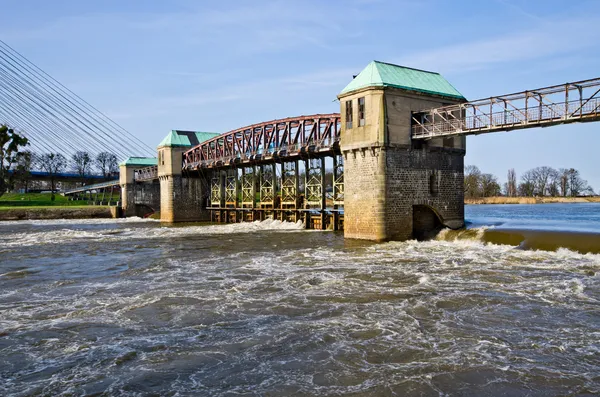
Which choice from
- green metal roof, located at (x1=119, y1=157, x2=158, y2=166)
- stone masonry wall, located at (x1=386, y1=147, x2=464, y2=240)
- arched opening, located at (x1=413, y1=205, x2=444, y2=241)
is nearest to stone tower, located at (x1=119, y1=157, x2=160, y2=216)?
green metal roof, located at (x1=119, y1=157, x2=158, y2=166)

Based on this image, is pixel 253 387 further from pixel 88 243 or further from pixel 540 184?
pixel 540 184

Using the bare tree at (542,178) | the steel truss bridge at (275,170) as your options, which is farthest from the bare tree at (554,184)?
→ the steel truss bridge at (275,170)

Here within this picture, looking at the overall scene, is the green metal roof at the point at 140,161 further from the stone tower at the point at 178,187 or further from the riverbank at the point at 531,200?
the riverbank at the point at 531,200

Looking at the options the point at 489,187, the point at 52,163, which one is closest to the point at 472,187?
the point at 489,187

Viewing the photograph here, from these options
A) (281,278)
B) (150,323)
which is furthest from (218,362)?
(281,278)

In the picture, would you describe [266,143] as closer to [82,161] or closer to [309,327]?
[309,327]

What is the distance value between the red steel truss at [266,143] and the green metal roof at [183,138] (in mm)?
2517

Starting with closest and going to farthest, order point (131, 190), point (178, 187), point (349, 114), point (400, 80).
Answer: point (400, 80)
point (349, 114)
point (178, 187)
point (131, 190)

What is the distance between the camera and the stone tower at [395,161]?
2977 cm

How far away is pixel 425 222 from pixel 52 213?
59663 millimetres

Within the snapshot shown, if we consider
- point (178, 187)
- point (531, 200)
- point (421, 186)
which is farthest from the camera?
point (531, 200)

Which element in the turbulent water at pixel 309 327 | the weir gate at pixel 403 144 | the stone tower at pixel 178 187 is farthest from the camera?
the stone tower at pixel 178 187

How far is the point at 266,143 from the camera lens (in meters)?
49.1

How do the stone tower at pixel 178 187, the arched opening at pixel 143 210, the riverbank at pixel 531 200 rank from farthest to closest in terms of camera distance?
the riverbank at pixel 531 200
the arched opening at pixel 143 210
the stone tower at pixel 178 187
